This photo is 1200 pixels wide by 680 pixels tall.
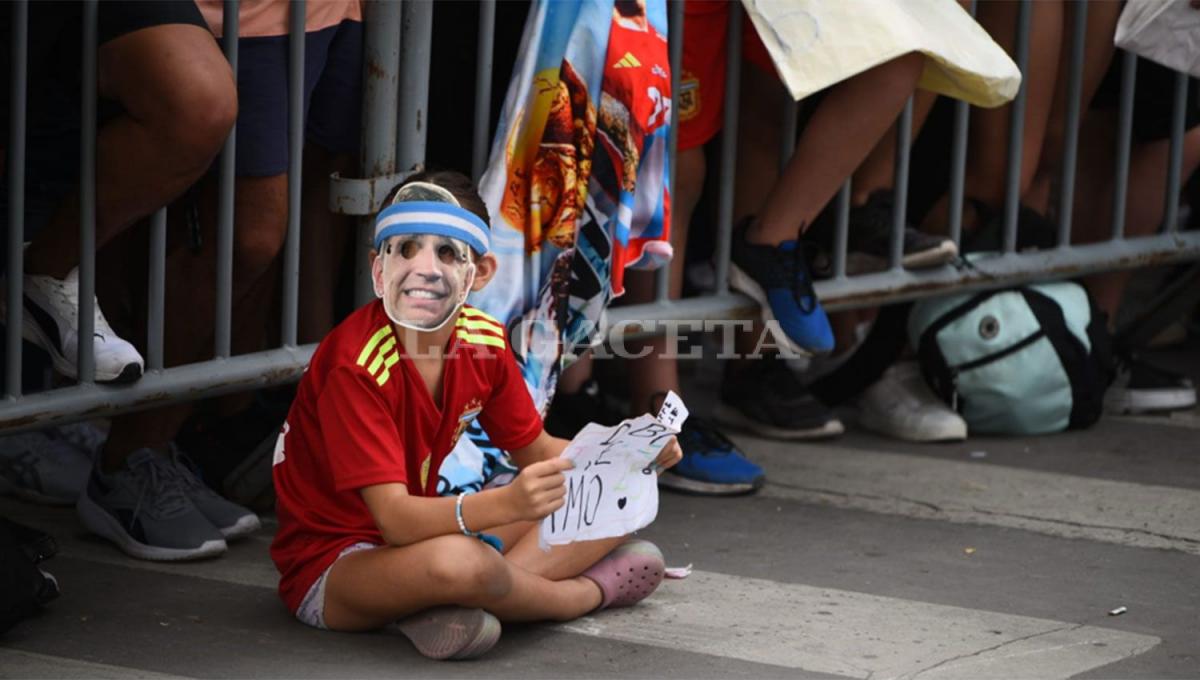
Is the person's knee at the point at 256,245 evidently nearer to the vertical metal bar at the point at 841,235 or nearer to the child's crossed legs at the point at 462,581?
the child's crossed legs at the point at 462,581

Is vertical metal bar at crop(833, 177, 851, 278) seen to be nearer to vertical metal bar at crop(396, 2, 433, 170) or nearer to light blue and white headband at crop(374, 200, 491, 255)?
vertical metal bar at crop(396, 2, 433, 170)

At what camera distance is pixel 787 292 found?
452 cm

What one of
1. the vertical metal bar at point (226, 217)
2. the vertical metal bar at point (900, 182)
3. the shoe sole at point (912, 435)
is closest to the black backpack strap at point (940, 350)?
the shoe sole at point (912, 435)

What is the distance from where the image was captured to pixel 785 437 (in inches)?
196

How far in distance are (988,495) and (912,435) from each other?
0.58 m

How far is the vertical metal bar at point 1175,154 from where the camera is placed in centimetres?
534

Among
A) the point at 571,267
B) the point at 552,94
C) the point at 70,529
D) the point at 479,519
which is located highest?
the point at 552,94

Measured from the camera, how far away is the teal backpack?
4977 millimetres

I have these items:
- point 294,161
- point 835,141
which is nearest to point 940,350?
point 835,141

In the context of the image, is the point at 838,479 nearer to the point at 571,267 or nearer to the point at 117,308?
the point at 571,267

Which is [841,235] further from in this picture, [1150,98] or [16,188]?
[16,188]

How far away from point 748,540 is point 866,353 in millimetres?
1291

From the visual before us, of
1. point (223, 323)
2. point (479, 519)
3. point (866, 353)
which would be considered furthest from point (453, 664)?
point (866, 353)

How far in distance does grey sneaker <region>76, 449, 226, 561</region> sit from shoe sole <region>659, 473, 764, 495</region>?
115cm
